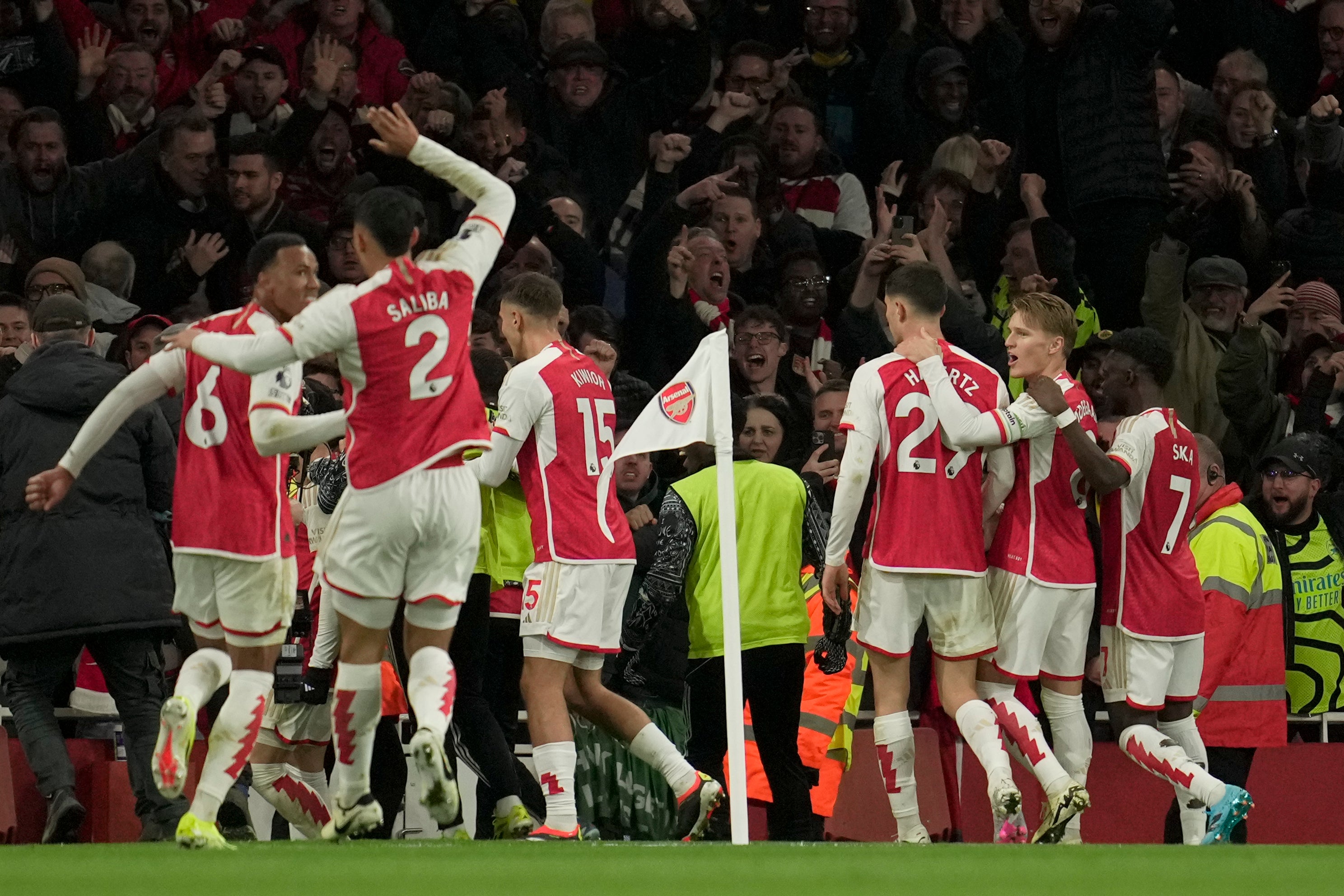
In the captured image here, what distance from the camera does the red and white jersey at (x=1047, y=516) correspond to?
8656 millimetres

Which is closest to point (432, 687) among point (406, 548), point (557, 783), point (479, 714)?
point (406, 548)

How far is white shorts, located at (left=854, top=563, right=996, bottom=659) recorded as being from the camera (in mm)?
8414

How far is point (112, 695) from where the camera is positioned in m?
8.91

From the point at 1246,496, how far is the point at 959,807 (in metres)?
3.45

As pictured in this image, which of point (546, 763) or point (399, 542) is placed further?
point (546, 763)

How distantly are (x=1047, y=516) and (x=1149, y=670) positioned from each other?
2.95 ft

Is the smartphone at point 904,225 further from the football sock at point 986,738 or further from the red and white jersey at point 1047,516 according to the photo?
the football sock at point 986,738

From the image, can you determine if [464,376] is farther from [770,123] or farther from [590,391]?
[770,123]

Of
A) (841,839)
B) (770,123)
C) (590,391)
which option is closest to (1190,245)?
(770,123)

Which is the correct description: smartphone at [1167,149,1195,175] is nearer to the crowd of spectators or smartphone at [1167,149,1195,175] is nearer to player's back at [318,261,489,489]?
the crowd of spectators

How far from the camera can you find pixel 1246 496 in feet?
40.3

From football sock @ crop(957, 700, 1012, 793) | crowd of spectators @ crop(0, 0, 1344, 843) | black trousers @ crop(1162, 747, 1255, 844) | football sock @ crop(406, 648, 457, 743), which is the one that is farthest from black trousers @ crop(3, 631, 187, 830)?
black trousers @ crop(1162, 747, 1255, 844)

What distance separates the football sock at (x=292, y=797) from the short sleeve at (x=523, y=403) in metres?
1.89

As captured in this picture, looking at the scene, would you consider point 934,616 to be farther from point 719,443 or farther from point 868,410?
point 719,443
